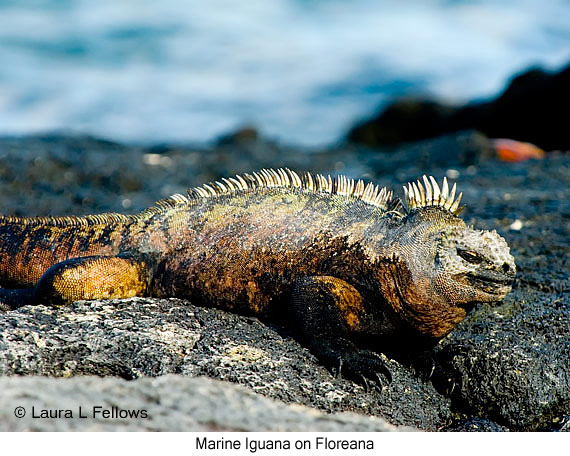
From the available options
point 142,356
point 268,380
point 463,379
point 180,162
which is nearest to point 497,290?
point 463,379

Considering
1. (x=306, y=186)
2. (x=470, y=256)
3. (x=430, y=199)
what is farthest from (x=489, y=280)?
(x=306, y=186)

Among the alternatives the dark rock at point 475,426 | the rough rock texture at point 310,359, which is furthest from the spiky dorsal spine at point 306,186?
the dark rock at point 475,426

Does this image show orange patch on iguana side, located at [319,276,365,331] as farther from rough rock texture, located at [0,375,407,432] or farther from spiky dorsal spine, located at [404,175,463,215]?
rough rock texture, located at [0,375,407,432]

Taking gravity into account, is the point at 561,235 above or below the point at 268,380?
above

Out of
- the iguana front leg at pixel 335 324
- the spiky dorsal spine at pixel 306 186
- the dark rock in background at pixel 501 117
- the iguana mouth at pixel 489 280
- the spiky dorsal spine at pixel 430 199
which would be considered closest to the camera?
the iguana front leg at pixel 335 324

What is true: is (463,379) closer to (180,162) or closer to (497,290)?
(497,290)

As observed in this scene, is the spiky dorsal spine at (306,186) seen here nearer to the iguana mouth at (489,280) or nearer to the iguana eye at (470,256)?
the iguana eye at (470,256)

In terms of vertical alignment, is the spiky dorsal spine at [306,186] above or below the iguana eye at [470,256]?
above
